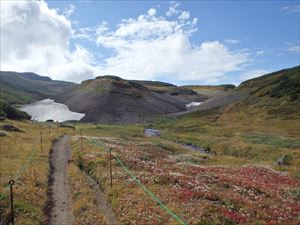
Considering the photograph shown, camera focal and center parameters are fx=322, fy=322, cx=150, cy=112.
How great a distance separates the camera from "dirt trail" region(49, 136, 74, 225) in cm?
1884

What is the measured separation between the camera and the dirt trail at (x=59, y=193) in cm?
1884

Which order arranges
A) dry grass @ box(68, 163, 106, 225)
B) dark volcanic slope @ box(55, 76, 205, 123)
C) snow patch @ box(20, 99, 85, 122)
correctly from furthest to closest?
dark volcanic slope @ box(55, 76, 205, 123) < snow patch @ box(20, 99, 85, 122) < dry grass @ box(68, 163, 106, 225)

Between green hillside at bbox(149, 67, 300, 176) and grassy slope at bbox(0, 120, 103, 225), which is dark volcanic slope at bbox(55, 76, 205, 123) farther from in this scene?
grassy slope at bbox(0, 120, 103, 225)

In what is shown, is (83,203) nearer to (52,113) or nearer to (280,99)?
(280,99)

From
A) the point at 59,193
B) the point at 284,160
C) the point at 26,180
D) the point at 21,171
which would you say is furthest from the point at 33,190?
the point at 284,160

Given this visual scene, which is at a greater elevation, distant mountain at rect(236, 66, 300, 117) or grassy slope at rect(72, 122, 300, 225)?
distant mountain at rect(236, 66, 300, 117)

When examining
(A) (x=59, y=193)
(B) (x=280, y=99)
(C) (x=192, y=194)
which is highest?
(B) (x=280, y=99)

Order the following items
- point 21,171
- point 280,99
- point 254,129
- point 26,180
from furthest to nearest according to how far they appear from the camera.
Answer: point 280,99
point 254,129
point 21,171
point 26,180

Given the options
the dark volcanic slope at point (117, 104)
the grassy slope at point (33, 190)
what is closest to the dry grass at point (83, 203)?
the grassy slope at point (33, 190)

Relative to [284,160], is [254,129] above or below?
above

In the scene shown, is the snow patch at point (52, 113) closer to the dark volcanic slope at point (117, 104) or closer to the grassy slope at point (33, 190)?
the dark volcanic slope at point (117, 104)

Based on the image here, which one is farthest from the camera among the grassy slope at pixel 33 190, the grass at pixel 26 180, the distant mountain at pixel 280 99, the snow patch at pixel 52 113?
the snow patch at pixel 52 113

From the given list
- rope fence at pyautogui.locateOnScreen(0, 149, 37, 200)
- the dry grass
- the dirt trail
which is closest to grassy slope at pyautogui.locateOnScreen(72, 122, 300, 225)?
the dry grass

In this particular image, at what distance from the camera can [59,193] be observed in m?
23.6
